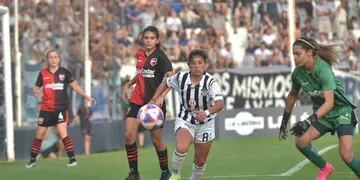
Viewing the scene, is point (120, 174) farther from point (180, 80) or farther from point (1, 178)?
point (180, 80)

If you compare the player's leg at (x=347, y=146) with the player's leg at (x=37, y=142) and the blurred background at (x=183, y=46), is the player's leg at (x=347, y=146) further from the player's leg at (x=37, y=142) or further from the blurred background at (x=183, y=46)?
the blurred background at (x=183, y=46)

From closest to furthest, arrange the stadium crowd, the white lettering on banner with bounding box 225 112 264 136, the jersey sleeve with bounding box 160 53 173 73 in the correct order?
the jersey sleeve with bounding box 160 53 173 73, the stadium crowd, the white lettering on banner with bounding box 225 112 264 136

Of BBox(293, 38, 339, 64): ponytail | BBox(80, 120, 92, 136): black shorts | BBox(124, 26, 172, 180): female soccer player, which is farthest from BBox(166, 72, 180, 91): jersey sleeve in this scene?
BBox(80, 120, 92, 136): black shorts

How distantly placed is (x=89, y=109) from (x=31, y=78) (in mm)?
2315

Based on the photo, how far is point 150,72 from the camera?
1250cm

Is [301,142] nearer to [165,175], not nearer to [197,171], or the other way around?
[197,171]

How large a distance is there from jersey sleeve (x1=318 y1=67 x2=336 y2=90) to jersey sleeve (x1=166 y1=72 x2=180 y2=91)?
179 centimetres

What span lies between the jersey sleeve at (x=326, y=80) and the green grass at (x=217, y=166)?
276 cm

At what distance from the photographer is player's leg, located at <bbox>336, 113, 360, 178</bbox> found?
35.8 ft

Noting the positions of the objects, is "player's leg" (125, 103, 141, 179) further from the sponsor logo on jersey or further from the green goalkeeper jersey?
the green goalkeeper jersey

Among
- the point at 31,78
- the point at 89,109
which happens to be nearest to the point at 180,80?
the point at 31,78

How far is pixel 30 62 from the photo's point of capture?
847 inches

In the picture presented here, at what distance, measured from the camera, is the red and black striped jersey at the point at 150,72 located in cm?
1245

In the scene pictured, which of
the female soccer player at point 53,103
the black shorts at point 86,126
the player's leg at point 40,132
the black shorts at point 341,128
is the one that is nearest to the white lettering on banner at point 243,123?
the black shorts at point 86,126
